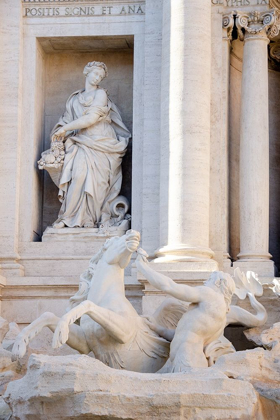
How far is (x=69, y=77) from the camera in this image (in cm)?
1739

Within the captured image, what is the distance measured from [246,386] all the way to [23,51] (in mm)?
8479

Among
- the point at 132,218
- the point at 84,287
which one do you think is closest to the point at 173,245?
the point at 132,218

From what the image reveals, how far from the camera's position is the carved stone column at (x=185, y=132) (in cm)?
1490

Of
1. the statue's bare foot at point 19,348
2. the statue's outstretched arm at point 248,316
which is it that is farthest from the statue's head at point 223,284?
the statue's bare foot at point 19,348

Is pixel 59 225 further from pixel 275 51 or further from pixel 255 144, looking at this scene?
pixel 275 51

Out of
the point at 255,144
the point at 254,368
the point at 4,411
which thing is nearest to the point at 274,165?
the point at 255,144

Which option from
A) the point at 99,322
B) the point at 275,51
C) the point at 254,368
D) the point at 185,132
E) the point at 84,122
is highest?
the point at 275,51

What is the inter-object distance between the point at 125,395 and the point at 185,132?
6293mm

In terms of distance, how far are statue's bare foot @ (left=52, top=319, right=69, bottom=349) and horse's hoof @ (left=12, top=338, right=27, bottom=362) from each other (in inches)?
19.9

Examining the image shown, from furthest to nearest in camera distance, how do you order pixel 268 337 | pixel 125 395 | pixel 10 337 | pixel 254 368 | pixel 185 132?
1. pixel 185 132
2. pixel 10 337
3. pixel 268 337
4. pixel 254 368
5. pixel 125 395

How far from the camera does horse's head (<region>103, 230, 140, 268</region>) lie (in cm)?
1239

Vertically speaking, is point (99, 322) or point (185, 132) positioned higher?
point (185, 132)

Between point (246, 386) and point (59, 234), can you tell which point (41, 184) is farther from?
point (246, 386)

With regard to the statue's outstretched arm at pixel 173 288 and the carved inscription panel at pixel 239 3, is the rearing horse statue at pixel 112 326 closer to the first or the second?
the statue's outstretched arm at pixel 173 288
